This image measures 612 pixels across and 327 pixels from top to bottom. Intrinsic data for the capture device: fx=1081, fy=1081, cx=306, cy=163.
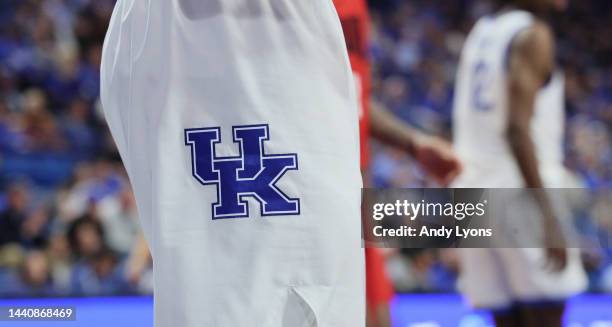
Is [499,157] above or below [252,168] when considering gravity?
above

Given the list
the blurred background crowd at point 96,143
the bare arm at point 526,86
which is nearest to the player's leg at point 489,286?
the bare arm at point 526,86

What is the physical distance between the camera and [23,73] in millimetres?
10023

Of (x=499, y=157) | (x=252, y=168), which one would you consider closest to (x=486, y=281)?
(x=499, y=157)

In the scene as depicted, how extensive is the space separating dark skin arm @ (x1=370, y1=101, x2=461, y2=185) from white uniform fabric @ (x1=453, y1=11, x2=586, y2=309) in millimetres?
1247

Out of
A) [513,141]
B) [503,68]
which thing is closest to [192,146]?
[513,141]

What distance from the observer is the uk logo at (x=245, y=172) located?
69.9 inches

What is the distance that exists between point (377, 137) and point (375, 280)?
1.51 ft

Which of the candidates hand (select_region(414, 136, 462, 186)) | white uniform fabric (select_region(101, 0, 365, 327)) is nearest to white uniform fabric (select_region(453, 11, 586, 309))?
hand (select_region(414, 136, 462, 186))

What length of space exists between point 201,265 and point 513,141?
2.75 meters

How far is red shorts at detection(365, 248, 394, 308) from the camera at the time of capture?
3248 millimetres

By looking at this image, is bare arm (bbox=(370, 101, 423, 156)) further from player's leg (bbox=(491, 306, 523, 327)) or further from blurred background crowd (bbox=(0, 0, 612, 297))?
blurred background crowd (bbox=(0, 0, 612, 297))

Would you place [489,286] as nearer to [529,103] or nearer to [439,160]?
[529,103]

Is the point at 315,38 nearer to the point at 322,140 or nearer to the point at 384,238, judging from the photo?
the point at 322,140

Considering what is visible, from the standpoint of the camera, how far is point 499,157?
4.73 metres
